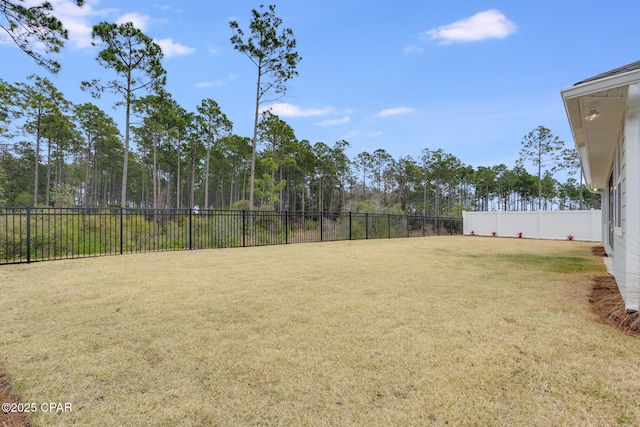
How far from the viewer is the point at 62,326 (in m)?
2.63

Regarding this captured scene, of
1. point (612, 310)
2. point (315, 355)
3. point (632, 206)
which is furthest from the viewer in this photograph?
point (612, 310)

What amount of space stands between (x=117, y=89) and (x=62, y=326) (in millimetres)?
13965

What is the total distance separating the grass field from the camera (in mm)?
1491

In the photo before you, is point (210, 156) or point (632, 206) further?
point (210, 156)

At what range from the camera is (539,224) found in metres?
16.0

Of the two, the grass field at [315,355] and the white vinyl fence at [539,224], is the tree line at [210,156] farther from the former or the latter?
the grass field at [315,355]

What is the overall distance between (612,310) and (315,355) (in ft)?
10.9

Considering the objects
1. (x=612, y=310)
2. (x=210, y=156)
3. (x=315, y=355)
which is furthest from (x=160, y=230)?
(x=210, y=156)

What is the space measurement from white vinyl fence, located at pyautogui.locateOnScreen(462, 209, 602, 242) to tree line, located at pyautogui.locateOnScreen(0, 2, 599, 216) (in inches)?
210

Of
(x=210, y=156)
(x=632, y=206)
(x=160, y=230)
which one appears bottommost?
(x=160, y=230)

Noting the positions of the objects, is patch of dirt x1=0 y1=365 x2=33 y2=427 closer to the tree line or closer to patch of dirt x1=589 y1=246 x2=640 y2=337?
patch of dirt x1=589 y1=246 x2=640 y2=337

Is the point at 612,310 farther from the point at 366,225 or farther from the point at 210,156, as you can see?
the point at 210,156

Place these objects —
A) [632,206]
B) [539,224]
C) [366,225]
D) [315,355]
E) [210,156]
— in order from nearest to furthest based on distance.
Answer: [315,355] → [632,206] → [366,225] → [539,224] → [210,156]

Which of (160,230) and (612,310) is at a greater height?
(160,230)
